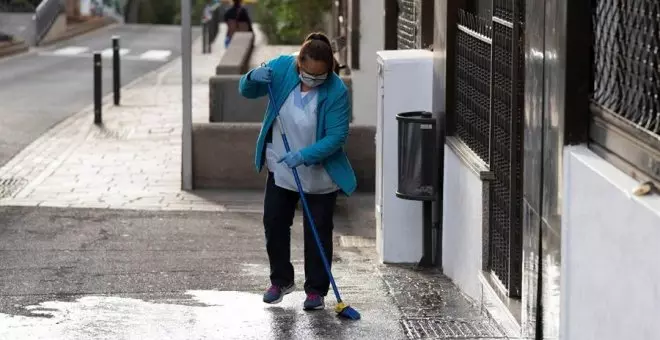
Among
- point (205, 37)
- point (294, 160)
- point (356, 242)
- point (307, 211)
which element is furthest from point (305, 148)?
point (205, 37)

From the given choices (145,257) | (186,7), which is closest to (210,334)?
(145,257)

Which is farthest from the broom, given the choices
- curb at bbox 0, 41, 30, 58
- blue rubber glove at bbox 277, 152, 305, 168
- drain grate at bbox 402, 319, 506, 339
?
curb at bbox 0, 41, 30, 58

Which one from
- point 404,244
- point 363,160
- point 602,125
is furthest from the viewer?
point 363,160

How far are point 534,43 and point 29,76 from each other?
77.0 ft

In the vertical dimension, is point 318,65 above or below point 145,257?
above

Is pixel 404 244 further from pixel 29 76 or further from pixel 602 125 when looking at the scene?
pixel 29 76

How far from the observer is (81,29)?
47969mm

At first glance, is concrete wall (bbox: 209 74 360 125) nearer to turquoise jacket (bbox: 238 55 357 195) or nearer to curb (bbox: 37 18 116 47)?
turquoise jacket (bbox: 238 55 357 195)

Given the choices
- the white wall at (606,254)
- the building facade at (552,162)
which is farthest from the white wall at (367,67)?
the white wall at (606,254)

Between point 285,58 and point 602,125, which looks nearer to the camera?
point 602,125

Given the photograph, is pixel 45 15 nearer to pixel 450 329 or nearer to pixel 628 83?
pixel 450 329

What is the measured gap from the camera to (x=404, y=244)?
952cm

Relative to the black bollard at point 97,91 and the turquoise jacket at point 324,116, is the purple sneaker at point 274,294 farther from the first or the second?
the black bollard at point 97,91

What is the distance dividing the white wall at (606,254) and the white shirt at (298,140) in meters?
2.19
